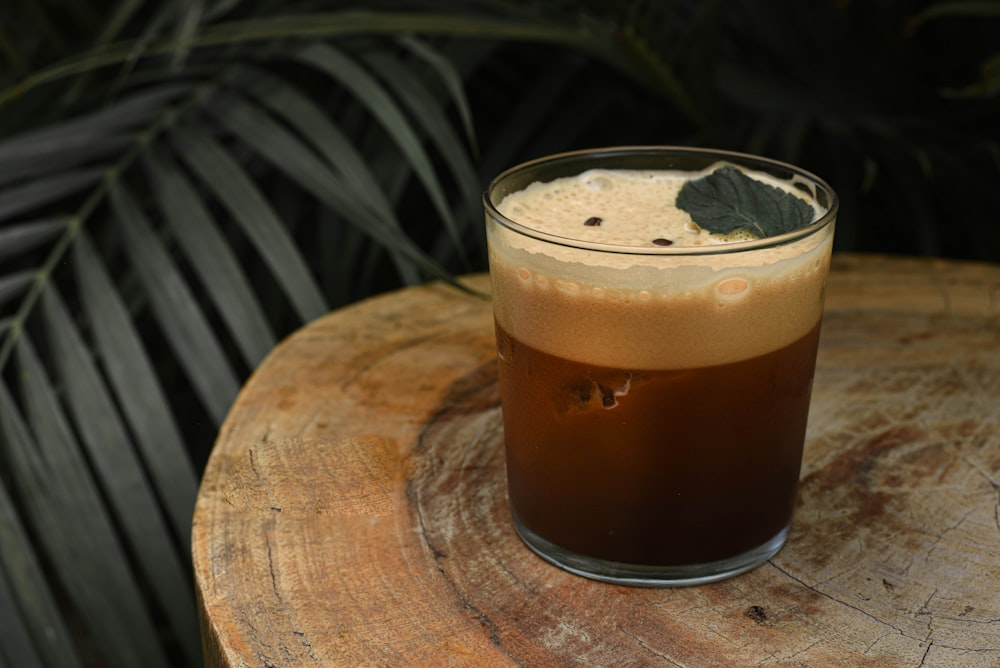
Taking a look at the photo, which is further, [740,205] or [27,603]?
[27,603]

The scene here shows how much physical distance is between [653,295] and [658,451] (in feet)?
0.36

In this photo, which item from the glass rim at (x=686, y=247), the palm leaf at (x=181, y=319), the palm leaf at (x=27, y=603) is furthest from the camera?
the palm leaf at (x=181, y=319)

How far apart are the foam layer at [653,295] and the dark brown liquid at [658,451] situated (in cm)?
1

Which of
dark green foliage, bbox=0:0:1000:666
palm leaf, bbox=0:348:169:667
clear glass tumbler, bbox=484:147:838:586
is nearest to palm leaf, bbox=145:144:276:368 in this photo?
dark green foliage, bbox=0:0:1000:666

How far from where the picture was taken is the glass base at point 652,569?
69 centimetres

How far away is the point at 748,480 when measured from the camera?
69cm

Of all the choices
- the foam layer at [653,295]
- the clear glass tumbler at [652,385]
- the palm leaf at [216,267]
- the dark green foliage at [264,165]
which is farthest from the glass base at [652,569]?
the palm leaf at [216,267]

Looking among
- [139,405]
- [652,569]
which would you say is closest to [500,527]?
[652,569]

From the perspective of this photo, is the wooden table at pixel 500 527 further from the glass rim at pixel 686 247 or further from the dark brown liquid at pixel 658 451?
the glass rim at pixel 686 247

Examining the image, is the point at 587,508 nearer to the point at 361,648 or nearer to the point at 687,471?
the point at 687,471

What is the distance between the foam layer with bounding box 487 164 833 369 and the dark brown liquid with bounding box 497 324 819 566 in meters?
0.01

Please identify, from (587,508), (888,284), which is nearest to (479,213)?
(888,284)

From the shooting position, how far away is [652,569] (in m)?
0.69

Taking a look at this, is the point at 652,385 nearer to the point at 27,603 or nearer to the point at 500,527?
the point at 500,527
